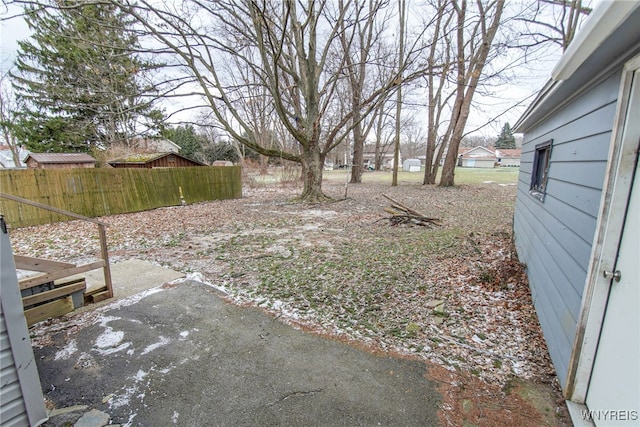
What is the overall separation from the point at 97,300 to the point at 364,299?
11.4ft

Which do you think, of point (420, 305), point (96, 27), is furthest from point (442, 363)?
point (96, 27)

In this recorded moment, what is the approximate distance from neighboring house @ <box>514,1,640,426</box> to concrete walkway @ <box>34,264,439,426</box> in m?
1.05

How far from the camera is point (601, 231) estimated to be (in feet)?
6.15

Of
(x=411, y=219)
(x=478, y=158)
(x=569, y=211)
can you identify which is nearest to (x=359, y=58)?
(x=411, y=219)

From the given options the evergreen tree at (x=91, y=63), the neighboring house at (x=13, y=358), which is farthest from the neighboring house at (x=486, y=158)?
the neighboring house at (x=13, y=358)

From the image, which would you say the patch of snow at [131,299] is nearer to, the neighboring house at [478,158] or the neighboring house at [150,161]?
the neighboring house at [150,161]

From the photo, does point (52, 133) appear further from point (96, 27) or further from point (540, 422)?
point (540, 422)

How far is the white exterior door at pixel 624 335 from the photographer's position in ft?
5.10

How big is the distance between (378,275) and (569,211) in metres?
2.54

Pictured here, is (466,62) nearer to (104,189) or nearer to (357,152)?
(357,152)

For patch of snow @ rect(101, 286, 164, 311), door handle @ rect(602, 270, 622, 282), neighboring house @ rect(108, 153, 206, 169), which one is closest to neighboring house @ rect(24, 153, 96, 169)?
neighboring house @ rect(108, 153, 206, 169)

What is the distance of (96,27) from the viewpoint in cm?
816

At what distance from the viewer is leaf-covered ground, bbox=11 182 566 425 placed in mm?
2641

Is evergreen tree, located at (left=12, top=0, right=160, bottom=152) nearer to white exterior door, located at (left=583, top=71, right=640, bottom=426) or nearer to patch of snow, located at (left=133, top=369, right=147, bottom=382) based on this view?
patch of snow, located at (left=133, top=369, right=147, bottom=382)
